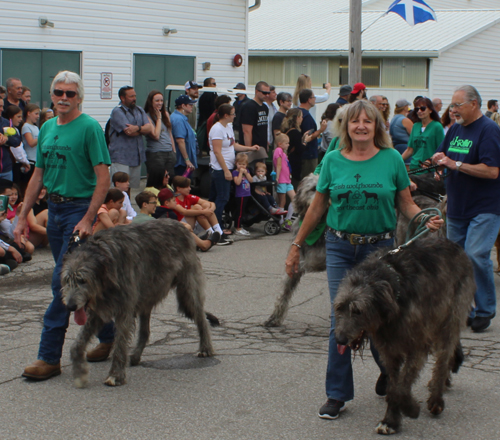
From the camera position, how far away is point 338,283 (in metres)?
4.75

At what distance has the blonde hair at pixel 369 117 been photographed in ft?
15.1

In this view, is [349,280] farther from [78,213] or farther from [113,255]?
[78,213]

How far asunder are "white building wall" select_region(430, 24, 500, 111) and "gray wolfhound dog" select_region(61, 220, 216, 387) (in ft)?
84.1

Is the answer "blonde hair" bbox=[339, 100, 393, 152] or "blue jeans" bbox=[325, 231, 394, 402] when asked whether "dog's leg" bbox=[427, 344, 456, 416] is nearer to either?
"blue jeans" bbox=[325, 231, 394, 402]

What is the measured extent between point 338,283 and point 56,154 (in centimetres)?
237

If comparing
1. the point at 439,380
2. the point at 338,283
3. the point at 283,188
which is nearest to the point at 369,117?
the point at 338,283

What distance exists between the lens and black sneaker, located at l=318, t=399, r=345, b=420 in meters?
4.57

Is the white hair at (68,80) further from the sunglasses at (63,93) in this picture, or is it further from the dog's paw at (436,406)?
the dog's paw at (436,406)

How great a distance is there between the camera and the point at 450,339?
4703mm

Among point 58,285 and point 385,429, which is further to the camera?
point 58,285

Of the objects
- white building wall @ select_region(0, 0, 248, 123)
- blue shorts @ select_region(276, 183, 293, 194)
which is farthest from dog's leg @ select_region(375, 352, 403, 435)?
white building wall @ select_region(0, 0, 248, 123)

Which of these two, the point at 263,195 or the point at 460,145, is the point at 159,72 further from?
the point at 460,145

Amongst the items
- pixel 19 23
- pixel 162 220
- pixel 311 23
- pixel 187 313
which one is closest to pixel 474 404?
pixel 187 313

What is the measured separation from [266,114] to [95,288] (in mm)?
8473
